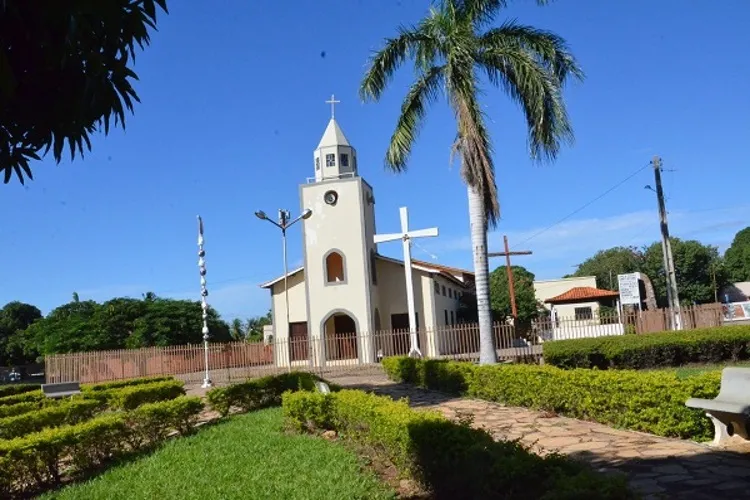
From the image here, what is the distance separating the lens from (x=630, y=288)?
2391 cm

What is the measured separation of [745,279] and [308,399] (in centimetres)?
7212

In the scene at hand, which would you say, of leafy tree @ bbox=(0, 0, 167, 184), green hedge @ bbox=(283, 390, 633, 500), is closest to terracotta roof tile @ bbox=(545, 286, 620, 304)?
green hedge @ bbox=(283, 390, 633, 500)

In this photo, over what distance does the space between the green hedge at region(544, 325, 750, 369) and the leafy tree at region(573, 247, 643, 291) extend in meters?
50.9

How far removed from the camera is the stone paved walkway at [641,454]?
17.1 feet

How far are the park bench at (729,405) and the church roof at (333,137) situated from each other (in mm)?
26871

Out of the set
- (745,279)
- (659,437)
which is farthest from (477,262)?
(745,279)

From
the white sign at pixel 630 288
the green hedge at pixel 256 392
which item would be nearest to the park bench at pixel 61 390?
the green hedge at pixel 256 392

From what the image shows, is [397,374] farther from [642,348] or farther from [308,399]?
[308,399]

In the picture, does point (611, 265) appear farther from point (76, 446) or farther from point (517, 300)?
point (76, 446)

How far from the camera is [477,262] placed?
15.5m

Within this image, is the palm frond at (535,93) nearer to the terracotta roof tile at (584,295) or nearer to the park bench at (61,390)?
the park bench at (61,390)

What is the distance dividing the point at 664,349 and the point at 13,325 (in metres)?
60.3

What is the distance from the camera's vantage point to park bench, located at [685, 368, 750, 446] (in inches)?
255

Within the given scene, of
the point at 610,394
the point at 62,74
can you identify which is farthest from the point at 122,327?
the point at 62,74
